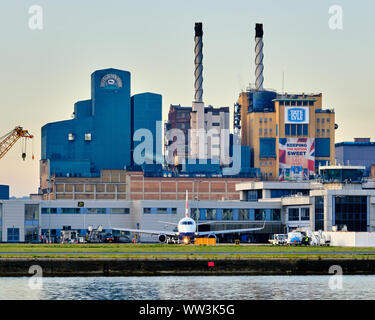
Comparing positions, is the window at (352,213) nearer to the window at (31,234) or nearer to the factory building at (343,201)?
the factory building at (343,201)

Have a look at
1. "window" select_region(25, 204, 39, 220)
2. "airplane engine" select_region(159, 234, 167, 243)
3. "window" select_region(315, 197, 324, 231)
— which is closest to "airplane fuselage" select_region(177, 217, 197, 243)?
"airplane engine" select_region(159, 234, 167, 243)

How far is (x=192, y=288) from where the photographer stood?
3282 inches

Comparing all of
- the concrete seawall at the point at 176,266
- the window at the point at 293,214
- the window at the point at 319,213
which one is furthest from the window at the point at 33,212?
the concrete seawall at the point at 176,266

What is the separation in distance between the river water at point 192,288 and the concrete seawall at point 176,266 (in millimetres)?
2414

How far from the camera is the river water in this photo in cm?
7738

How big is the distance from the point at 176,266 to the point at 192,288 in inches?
582

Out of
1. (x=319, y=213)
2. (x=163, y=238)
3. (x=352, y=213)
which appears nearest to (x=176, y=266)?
(x=163, y=238)

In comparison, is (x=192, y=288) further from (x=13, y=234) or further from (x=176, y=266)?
(x=13, y=234)

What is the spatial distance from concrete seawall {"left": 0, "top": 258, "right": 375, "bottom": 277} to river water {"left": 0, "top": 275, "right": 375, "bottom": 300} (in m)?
2.41

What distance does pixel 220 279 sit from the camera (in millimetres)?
93000

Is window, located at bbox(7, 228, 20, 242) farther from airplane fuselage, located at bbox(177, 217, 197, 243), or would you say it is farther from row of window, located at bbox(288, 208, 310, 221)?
row of window, located at bbox(288, 208, 310, 221)
